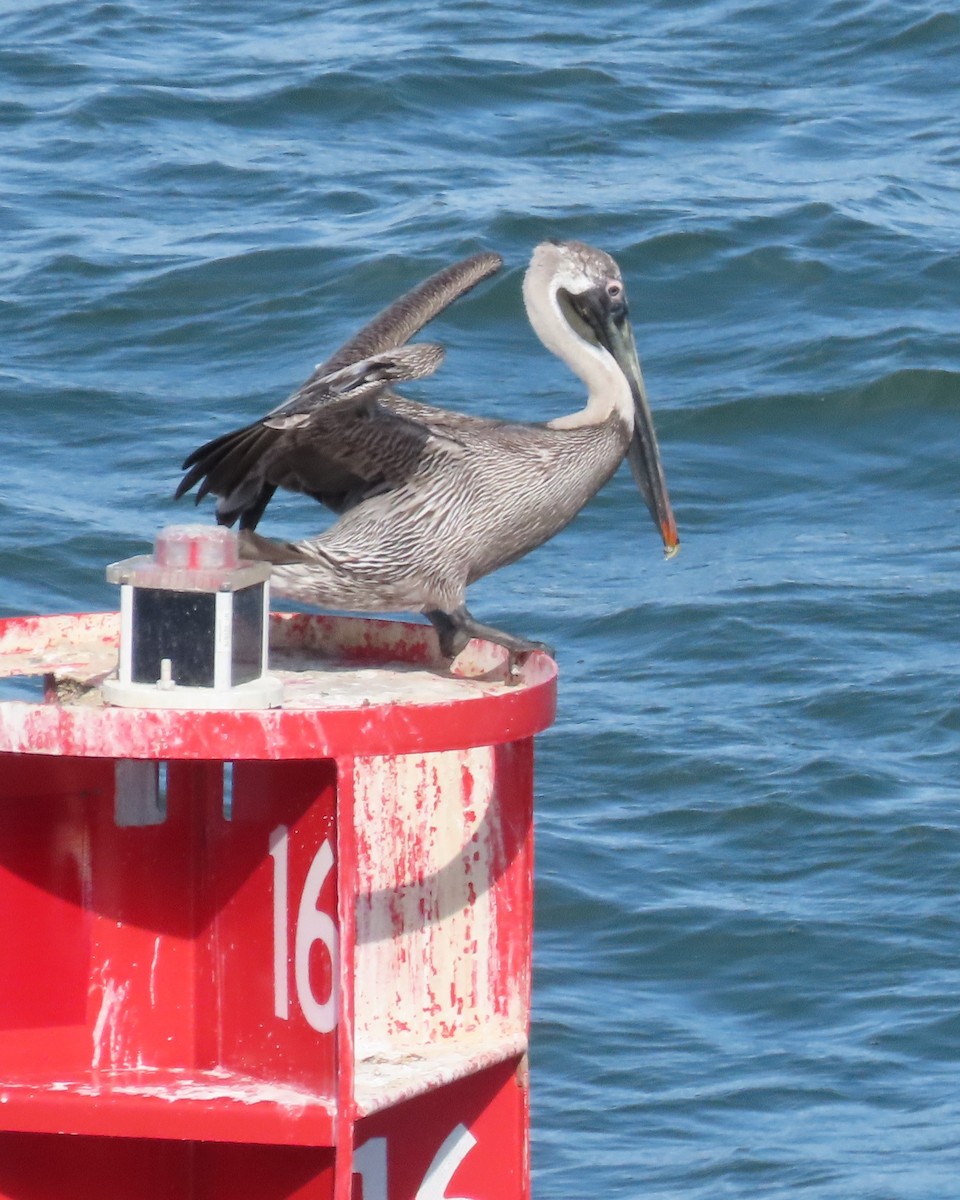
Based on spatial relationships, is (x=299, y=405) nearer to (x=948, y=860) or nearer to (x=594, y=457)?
(x=594, y=457)

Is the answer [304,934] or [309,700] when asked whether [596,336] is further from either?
[304,934]

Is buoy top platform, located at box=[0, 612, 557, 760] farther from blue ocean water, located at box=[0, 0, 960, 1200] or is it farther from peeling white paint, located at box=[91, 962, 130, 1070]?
blue ocean water, located at box=[0, 0, 960, 1200]

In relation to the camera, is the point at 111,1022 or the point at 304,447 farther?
the point at 304,447

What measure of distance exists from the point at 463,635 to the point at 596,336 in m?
1.48

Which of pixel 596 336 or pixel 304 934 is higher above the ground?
pixel 596 336

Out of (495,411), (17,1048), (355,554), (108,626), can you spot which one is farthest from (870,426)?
(17,1048)

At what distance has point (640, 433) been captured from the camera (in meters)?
6.16

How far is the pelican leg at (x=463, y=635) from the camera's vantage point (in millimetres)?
4445

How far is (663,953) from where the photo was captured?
684 centimetres

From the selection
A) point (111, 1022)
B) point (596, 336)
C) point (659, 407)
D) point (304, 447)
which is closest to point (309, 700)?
point (111, 1022)

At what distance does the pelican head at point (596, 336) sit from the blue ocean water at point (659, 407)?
1.46 m

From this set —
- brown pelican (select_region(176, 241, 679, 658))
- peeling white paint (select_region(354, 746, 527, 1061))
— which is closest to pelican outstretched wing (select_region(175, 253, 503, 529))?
brown pelican (select_region(176, 241, 679, 658))

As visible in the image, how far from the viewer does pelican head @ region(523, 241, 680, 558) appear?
5742mm

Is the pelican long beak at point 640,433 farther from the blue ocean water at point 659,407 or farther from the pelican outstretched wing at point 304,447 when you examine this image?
the blue ocean water at point 659,407
